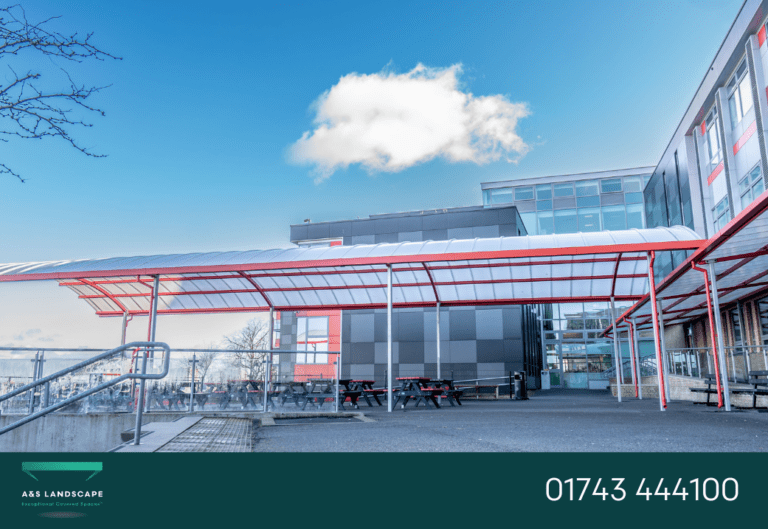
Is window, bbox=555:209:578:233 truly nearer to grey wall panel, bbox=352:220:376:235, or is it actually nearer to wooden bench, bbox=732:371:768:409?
grey wall panel, bbox=352:220:376:235

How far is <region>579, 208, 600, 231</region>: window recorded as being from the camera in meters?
34.5

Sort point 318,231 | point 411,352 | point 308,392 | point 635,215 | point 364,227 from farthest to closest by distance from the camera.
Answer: point 635,215 < point 318,231 < point 364,227 < point 411,352 < point 308,392

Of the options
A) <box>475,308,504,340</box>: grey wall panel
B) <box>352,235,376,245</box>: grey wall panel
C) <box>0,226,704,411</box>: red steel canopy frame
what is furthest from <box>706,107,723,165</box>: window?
<box>352,235,376,245</box>: grey wall panel

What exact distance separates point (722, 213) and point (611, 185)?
1731cm

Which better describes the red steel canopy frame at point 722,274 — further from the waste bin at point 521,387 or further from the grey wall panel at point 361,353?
the grey wall panel at point 361,353

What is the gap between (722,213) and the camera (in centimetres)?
1827

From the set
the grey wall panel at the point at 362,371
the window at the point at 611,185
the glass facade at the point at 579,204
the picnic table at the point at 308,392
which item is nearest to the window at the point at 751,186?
the picnic table at the point at 308,392

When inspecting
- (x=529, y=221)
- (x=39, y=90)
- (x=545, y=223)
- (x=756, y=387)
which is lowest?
(x=756, y=387)

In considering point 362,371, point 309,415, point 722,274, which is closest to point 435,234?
point 362,371

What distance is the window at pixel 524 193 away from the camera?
35.5 metres

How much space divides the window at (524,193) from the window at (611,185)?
4.41 meters

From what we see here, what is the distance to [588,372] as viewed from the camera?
3309 cm

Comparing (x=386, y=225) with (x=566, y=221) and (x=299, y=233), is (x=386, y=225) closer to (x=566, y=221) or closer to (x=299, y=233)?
(x=299, y=233)

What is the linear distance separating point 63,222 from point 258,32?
288 inches
